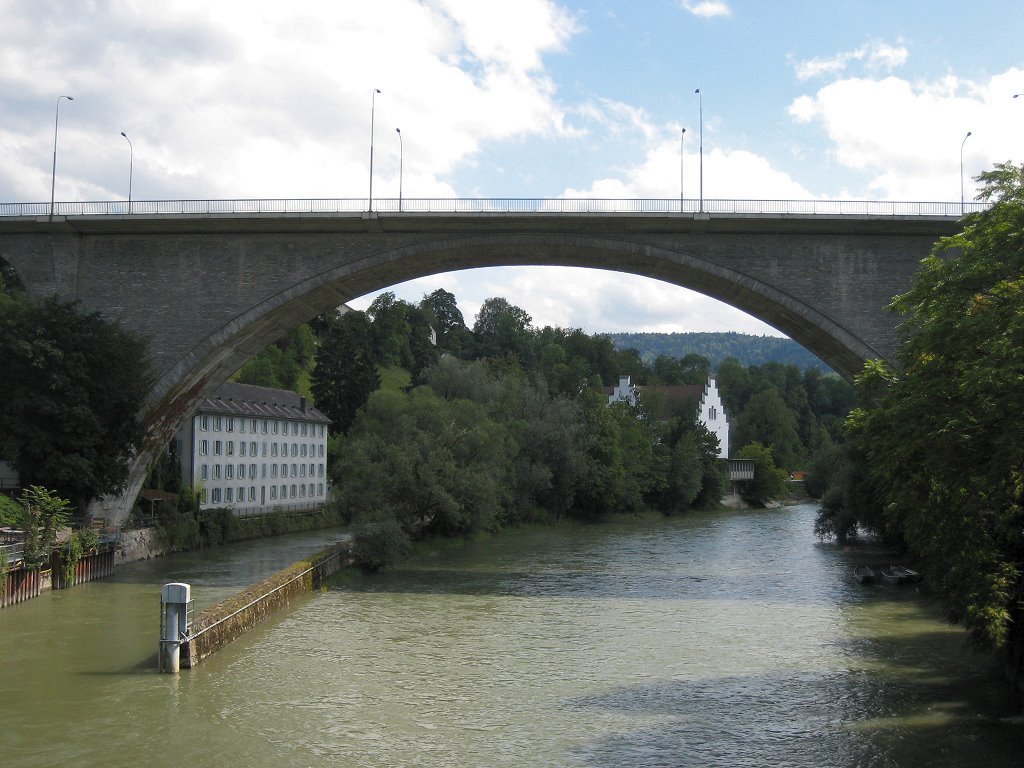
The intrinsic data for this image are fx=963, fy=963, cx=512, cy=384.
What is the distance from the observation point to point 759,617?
53.3 ft

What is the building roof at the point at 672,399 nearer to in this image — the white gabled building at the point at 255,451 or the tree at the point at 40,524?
the white gabled building at the point at 255,451

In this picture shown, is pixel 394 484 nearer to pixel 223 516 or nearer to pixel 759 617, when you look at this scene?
pixel 223 516

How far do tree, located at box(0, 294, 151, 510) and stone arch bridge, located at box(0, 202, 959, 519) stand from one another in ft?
2.50

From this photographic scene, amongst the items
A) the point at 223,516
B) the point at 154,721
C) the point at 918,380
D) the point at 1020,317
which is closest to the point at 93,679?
the point at 154,721

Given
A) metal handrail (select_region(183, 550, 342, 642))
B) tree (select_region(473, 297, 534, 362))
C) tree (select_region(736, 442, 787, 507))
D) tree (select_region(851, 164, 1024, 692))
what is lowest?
tree (select_region(736, 442, 787, 507))

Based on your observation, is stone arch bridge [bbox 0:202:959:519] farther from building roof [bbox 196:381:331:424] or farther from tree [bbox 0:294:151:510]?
building roof [bbox 196:381:331:424]

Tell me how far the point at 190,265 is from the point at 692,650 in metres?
14.3

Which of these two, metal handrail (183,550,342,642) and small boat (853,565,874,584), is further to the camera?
small boat (853,565,874,584)

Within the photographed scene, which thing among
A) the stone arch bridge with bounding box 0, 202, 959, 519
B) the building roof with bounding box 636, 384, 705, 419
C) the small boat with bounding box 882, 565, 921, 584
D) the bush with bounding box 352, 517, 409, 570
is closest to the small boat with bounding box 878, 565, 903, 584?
the small boat with bounding box 882, 565, 921, 584

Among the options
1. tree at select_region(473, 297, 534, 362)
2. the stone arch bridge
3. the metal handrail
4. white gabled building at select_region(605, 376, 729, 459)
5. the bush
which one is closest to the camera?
the metal handrail

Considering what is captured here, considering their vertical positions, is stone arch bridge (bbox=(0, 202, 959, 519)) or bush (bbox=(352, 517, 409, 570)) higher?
stone arch bridge (bbox=(0, 202, 959, 519))

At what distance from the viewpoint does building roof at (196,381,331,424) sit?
35.9 meters

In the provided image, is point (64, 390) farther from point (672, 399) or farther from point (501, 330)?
point (501, 330)

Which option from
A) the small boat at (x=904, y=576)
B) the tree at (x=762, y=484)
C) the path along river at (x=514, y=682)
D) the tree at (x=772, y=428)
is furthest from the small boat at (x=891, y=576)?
the tree at (x=772, y=428)
